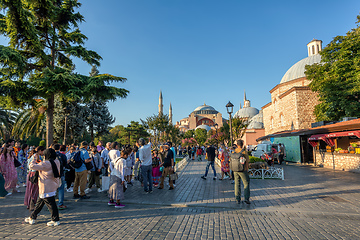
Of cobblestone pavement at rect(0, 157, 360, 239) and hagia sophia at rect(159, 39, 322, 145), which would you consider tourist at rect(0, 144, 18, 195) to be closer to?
cobblestone pavement at rect(0, 157, 360, 239)

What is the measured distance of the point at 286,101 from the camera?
100.0ft

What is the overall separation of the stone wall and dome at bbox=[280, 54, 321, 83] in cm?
2223

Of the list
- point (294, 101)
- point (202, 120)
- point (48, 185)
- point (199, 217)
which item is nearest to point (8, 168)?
point (48, 185)

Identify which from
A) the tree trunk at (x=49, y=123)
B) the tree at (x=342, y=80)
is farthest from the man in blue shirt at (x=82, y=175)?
the tree at (x=342, y=80)

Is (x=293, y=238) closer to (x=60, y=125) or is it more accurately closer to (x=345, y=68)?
(x=345, y=68)

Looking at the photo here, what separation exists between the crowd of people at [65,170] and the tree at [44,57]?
498 centimetres

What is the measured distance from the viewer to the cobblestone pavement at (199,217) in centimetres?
390

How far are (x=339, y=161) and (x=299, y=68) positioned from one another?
2585cm

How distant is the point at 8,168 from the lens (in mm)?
7426

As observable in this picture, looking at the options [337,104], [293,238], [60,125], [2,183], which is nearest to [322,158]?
[337,104]

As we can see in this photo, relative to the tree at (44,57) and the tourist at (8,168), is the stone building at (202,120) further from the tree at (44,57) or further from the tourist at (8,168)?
the tourist at (8,168)

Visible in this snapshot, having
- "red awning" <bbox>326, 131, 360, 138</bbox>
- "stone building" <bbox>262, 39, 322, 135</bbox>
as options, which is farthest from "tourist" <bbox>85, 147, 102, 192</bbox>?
"stone building" <bbox>262, 39, 322, 135</bbox>

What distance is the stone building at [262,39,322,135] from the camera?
27.4 meters

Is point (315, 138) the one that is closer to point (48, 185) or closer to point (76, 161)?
point (76, 161)
